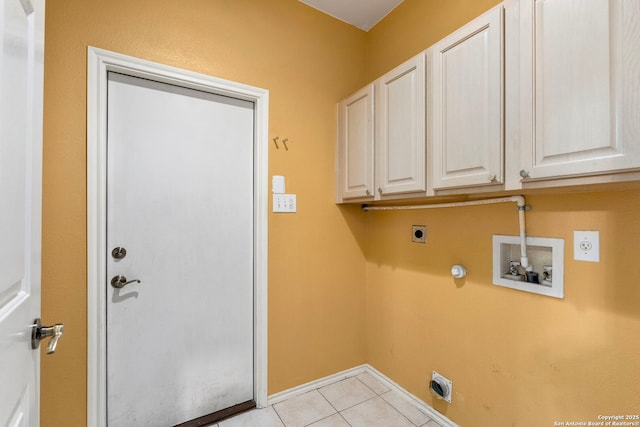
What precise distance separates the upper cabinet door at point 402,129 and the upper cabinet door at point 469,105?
0.27ft

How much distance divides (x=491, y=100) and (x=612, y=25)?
39cm

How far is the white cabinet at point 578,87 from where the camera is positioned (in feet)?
2.89

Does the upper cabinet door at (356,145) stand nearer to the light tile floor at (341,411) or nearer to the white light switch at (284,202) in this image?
the white light switch at (284,202)

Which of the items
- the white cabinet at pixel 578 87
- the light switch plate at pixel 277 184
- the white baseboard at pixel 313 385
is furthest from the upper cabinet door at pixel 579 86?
the white baseboard at pixel 313 385

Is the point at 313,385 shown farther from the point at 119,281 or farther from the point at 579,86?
the point at 579,86

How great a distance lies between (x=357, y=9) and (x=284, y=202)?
5.18 feet

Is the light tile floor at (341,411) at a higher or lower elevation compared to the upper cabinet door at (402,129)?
lower

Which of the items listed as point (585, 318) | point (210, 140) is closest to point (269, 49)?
point (210, 140)

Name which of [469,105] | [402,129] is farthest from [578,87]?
[402,129]

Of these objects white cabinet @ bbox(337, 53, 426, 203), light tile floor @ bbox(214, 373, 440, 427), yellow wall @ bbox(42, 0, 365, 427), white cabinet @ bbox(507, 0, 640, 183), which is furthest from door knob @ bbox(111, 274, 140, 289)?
white cabinet @ bbox(507, 0, 640, 183)

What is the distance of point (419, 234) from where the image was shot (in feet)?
6.24

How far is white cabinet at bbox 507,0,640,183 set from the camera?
0.88 metres

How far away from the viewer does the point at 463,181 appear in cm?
132

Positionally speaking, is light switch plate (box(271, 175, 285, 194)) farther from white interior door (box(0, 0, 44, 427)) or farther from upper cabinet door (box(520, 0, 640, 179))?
upper cabinet door (box(520, 0, 640, 179))
